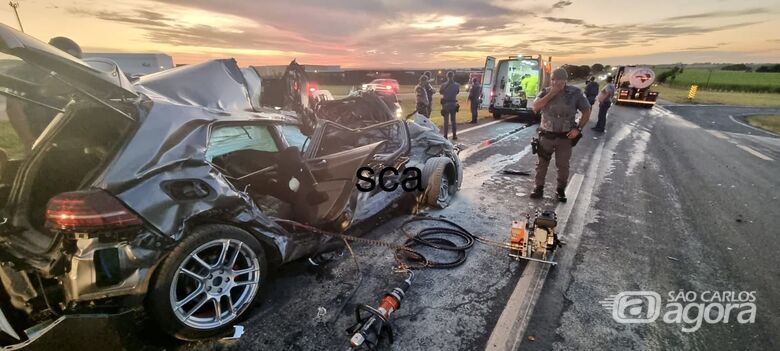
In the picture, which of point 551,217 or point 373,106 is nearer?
point 551,217

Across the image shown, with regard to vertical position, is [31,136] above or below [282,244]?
above

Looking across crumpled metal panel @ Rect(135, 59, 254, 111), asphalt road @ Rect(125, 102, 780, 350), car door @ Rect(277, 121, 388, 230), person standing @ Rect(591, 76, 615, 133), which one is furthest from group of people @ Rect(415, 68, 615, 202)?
person standing @ Rect(591, 76, 615, 133)

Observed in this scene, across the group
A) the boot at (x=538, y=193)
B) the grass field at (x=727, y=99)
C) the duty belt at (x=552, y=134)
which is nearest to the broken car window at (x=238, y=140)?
the boot at (x=538, y=193)

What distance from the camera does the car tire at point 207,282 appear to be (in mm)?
2156

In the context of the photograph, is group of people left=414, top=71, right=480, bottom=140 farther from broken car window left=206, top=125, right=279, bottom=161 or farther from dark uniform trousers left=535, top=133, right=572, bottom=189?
broken car window left=206, top=125, right=279, bottom=161

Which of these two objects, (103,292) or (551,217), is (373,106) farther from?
(103,292)

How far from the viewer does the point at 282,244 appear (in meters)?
2.74

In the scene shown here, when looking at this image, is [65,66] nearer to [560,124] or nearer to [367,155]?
[367,155]

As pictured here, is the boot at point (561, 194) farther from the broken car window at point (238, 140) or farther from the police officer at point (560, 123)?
the broken car window at point (238, 140)

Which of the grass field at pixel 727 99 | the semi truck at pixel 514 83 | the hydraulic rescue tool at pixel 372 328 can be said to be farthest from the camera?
the grass field at pixel 727 99

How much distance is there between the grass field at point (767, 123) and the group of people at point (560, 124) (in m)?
13.3

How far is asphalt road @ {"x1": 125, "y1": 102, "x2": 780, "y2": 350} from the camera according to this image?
2.51m

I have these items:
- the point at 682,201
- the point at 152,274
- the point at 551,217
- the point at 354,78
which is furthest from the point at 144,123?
the point at 354,78

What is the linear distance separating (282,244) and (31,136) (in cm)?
214
